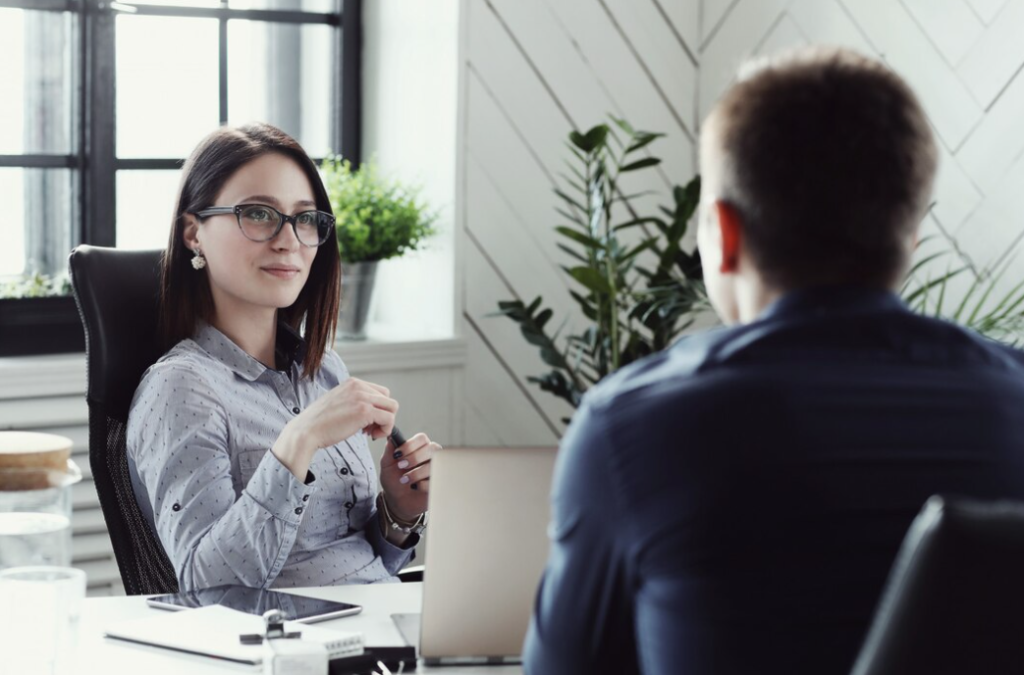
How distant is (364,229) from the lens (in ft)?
10.3

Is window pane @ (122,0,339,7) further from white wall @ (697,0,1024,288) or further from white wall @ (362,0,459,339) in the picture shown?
white wall @ (697,0,1024,288)

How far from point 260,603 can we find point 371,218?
1.64 metres

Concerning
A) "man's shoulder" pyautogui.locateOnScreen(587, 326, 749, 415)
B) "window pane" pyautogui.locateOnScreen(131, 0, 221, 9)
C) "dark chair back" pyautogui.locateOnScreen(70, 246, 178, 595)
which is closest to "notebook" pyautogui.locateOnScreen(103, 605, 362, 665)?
"dark chair back" pyautogui.locateOnScreen(70, 246, 178, 595)

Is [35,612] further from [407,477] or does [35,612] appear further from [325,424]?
[407,477]

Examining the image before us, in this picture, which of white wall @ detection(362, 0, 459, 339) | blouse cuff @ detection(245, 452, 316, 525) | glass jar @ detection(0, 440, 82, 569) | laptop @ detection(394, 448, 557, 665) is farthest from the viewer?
white wall @ detection(362, 0, 459, 339)

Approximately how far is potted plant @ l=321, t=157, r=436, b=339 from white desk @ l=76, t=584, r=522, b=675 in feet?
4.72

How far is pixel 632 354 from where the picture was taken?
3203mm

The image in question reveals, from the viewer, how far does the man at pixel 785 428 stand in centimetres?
83

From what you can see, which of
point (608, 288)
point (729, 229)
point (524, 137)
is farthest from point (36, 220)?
point (729, 229)

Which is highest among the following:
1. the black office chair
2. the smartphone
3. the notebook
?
the black office chair

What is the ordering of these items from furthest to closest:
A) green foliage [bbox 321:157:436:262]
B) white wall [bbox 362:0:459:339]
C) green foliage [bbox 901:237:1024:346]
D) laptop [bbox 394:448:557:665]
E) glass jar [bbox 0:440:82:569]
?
1. white wall [bbox 362:0:459:339]
2. green foliage [bbox 321:157:436:262]
3. green foliage [bbox 901:237:1024:346]
4. laptop [bbox 394:448:557:665]
5. glass jar [bbox 0:440:82:569]

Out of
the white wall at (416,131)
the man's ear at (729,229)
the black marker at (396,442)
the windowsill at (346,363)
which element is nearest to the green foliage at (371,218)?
the white wall at (416,131)

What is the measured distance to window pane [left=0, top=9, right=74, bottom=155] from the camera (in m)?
3.03

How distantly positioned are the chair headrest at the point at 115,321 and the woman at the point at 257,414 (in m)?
0.03
